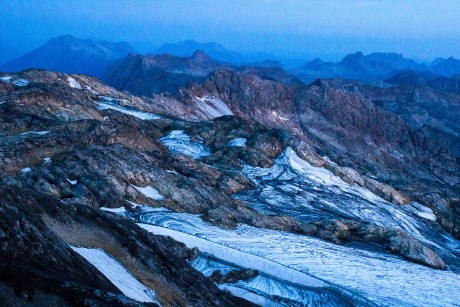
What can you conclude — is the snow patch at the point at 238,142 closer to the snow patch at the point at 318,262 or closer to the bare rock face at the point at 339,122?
the snow patch at the point at 318,262

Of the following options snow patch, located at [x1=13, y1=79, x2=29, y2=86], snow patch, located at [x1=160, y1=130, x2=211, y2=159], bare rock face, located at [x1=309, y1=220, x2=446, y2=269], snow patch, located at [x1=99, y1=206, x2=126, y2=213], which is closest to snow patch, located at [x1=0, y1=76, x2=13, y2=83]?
snow patch, located at [x1=13, y1=79, x2=29, y2=86]

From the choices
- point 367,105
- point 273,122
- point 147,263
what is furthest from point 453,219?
point 367,105

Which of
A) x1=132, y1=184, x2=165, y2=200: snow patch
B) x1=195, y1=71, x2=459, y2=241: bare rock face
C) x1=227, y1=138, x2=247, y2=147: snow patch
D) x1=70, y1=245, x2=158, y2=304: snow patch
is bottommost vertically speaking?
x1=195, y1=71, x2=459, y2=241: bare rock face

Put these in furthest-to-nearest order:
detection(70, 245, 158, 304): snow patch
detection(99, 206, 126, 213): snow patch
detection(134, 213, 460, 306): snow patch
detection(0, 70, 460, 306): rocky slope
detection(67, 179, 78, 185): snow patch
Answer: detection(67, 179, 78, 185): snow patch → detection(99, 206, 126, 213): snow patch → detection(134, 213, 460, 306): snow patch → detection(70, 245, 158, 304): snow patch → detection(0, 70, 460, 306): rocky slope

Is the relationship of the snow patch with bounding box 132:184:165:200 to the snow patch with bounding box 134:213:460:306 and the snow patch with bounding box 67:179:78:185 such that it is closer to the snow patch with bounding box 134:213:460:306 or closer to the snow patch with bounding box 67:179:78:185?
the snow patch with bounding box 134:213:460:306

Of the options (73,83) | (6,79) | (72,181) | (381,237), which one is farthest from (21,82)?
(381,237)

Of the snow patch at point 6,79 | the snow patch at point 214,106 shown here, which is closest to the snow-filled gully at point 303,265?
the snow patch at point 6,79

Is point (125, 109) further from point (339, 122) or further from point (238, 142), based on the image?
point (339, 122)
